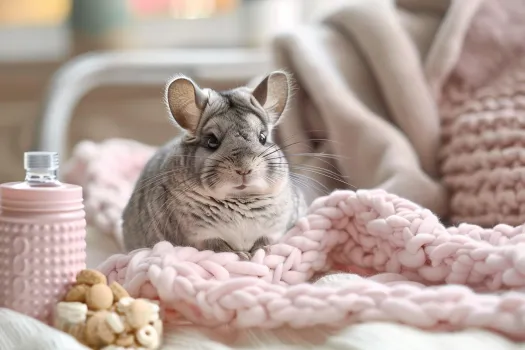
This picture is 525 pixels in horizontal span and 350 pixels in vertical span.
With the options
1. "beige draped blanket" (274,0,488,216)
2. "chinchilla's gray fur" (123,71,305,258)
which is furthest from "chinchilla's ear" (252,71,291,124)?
"beige draped blanket" (274,0,488,216)

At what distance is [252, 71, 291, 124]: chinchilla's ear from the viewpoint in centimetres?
94

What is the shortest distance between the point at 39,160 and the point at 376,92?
2.75 feet

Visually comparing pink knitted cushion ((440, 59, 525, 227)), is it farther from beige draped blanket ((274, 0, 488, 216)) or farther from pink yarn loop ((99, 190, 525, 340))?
pink yarn loop ((99, 190, 525, 340))

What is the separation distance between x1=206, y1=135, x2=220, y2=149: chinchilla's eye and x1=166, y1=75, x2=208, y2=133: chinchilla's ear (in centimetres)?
3

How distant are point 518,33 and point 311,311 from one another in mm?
841

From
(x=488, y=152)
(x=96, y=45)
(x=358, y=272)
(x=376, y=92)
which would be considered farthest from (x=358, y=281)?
(x=96, y=45)

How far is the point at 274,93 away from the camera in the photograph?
0.95 meters

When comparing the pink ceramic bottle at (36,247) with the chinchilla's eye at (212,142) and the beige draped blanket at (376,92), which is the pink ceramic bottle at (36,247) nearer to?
the chinchilla's eye at (212,142)

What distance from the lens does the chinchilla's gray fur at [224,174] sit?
89 cm

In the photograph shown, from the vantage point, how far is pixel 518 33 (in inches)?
51.8

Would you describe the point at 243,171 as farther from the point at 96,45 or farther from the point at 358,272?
the point at 96,45

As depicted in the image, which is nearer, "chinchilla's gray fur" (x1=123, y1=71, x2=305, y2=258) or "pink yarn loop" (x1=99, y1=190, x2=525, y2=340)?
"pink yarn loop" (x1=99, y1=190, x2=525, y2=340)

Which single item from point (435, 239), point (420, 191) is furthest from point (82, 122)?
point (435, 239)

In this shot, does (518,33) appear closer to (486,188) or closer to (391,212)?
(486,188)
